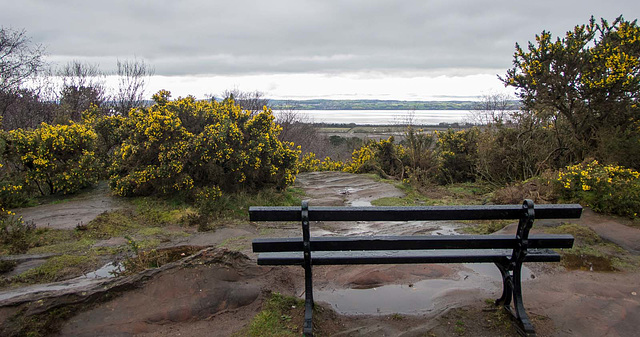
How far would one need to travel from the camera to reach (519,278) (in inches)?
140

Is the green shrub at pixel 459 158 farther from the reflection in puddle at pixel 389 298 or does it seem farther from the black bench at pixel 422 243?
the black bench at pixel 422 243

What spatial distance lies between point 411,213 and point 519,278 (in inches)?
46.3

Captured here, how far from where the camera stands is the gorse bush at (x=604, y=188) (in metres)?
6.75

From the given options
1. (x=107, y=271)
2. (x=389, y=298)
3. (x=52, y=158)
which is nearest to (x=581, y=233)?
(x=389, y=298)

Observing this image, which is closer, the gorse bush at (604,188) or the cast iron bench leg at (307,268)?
the cast iron bench leg at (307,268)

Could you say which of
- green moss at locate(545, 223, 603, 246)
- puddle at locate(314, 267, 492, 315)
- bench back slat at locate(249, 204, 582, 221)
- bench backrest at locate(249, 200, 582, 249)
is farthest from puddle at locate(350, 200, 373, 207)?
bench back slat at locate(249, 204, 582, 221)

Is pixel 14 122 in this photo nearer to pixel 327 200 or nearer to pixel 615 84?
pixel 327 200

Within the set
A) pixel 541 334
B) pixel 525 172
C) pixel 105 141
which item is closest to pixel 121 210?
pixel 105 141

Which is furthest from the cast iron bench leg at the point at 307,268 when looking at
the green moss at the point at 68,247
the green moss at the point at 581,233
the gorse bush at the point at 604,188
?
the gorse bush at the point at 604,188

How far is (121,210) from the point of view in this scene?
8047 mm

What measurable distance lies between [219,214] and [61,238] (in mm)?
2823

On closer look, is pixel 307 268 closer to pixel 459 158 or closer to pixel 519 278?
pixel 519 278

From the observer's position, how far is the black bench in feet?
11.0

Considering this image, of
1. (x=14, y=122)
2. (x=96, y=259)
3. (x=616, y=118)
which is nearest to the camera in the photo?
(x=96, y=259)
